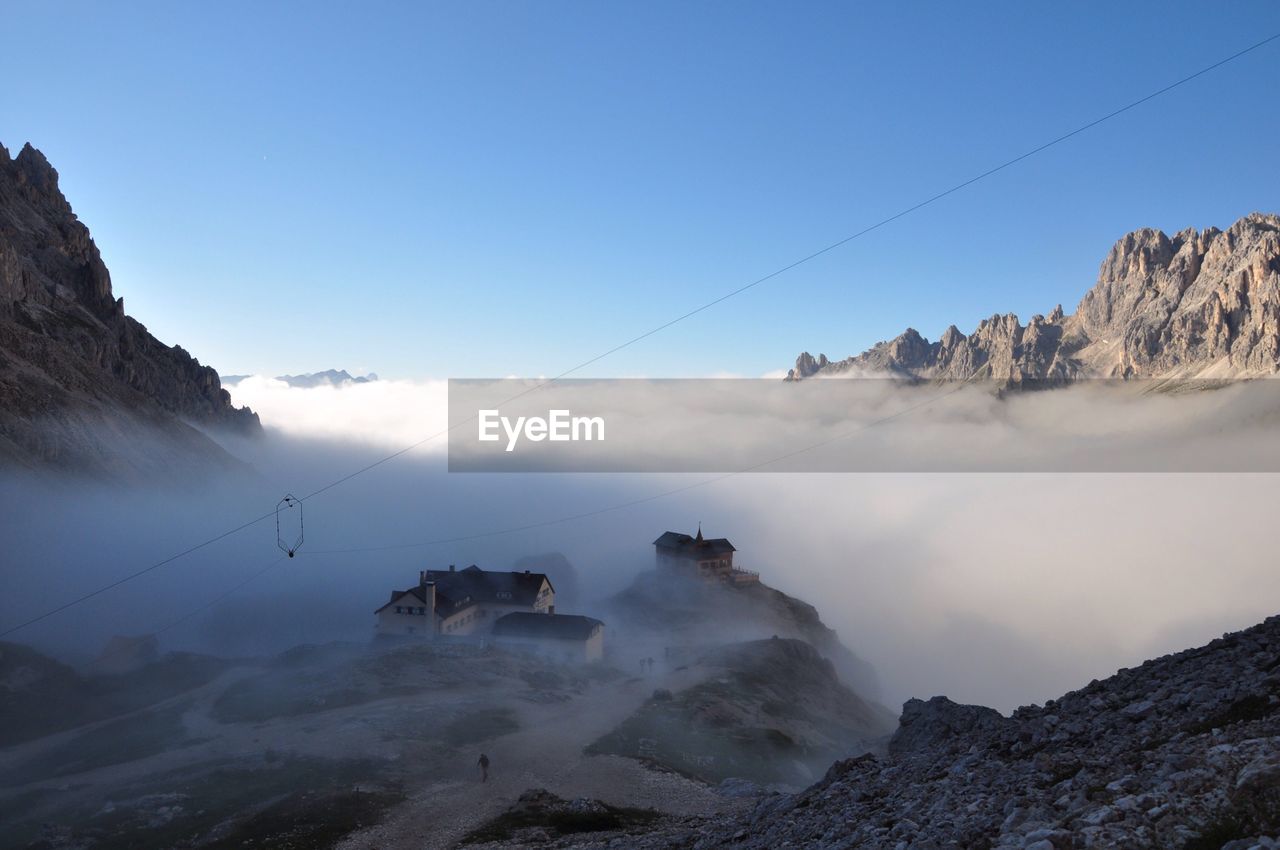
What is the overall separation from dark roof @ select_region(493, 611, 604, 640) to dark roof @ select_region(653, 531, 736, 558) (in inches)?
1641

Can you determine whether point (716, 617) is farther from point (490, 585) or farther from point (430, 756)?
point (430, 756)

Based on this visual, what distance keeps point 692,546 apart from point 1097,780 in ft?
367

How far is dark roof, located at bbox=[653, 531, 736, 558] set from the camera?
412 ft

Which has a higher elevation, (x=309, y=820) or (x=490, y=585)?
(x=490, y=585)

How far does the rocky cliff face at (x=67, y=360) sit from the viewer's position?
116m

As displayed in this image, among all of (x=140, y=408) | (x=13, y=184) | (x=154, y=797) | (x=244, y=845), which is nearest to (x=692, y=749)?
(x=244, y=845)

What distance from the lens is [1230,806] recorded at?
464 inches

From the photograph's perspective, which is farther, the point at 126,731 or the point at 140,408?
the point at 140,408

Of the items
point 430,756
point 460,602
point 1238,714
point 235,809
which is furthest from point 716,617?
point 1238,714

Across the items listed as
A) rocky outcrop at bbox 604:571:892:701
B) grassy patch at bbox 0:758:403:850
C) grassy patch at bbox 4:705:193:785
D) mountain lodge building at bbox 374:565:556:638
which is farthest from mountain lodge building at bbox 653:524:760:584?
grassy patch at bbox 0:758:403:850

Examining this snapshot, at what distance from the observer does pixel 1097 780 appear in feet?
48.9

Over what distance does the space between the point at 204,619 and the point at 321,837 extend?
81662mm

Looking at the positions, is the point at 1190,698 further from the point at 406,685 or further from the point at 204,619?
the point at 204,619

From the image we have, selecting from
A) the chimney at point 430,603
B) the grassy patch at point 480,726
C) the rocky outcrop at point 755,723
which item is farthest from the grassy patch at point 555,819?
the chimney at point 430,603
